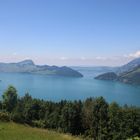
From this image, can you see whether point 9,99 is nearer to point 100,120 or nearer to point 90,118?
point 90,118

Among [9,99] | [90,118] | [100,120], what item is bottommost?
[100,120]

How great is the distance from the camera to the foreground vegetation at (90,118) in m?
70.7

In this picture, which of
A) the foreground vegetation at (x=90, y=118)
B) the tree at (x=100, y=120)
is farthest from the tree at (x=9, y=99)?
the tree at (x=100, y=120)

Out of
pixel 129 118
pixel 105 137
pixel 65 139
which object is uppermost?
pixel 65 139

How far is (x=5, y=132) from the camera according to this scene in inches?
834

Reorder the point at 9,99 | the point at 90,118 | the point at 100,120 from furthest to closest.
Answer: the point at 9,99 → the point at 90,118 → the point at 100,120

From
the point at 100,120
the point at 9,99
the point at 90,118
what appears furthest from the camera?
the point at 9,99

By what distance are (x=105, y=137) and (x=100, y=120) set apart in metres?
5.56

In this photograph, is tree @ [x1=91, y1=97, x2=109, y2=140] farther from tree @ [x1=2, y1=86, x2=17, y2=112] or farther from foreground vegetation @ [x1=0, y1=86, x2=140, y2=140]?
tree @ [x1=2, y1=86, x2=17, y2=112]

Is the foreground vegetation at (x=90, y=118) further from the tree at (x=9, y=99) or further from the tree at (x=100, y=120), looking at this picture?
the tree at (x=9, y=99)

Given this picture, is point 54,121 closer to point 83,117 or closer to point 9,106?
point 83,117

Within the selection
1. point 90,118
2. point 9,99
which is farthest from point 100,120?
point 9,99

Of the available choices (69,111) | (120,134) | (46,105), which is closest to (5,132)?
(120,134)

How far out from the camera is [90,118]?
256 feet
